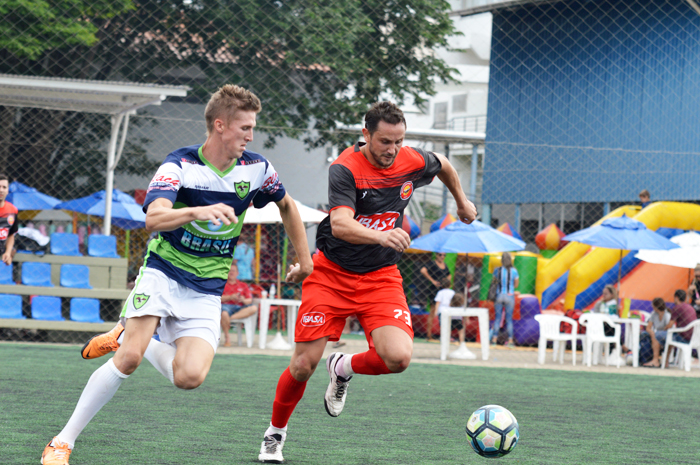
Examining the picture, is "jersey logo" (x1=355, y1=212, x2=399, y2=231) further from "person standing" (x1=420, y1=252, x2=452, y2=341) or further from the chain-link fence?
"person standing" (x1=420, y1=252, x2=452, y2=341)

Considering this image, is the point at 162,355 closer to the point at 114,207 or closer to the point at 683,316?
the point at 683,316

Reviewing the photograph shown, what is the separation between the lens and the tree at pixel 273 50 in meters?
12.4

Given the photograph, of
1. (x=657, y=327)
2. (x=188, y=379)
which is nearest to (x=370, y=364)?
(x=188, y=379)

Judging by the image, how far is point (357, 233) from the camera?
3719 millimetres

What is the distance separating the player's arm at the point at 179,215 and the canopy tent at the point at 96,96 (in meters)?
7.04

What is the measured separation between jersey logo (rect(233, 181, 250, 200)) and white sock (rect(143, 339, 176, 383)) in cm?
75

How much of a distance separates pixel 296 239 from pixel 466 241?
696cm

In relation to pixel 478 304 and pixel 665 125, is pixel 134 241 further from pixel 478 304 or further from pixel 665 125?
pixel 665 125

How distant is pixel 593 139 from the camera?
16.3 meters

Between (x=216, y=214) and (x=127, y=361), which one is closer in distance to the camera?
(x=216, y=214)

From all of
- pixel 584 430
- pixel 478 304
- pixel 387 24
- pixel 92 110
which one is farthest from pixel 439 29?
pixel 584 430

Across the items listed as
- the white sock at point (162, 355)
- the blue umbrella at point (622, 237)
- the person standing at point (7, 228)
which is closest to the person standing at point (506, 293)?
the blue umbrella at point (622, 237)

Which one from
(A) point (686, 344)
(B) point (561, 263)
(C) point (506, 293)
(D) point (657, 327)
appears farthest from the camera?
(B) point (561, 263)

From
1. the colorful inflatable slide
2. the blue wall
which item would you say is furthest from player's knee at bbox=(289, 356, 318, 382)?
the blue wall
